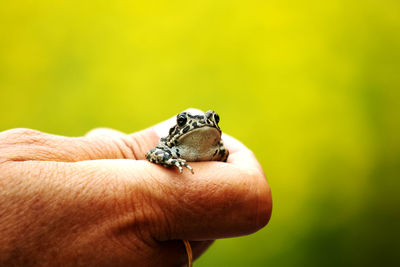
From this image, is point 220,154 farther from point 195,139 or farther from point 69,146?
point 69,146

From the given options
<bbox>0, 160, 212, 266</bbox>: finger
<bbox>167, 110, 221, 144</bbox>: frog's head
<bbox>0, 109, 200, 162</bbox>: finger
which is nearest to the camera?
<bbox>0, 160, 212, 266</bbox>: finger

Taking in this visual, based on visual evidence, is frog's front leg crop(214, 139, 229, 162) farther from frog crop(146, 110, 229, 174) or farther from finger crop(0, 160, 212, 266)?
finger crop(0, 160, 212, 266)

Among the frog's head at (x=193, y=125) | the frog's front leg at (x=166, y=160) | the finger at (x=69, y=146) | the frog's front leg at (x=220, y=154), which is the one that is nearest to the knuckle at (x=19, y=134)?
the finger at (x=69, y=146)

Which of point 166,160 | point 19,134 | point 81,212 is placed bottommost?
point 81,212

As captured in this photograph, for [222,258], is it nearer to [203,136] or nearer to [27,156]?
[203,136]

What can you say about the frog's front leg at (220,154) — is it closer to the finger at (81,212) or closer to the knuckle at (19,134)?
the finger at (81,212)

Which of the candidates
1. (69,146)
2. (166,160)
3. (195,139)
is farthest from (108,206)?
(195,139)

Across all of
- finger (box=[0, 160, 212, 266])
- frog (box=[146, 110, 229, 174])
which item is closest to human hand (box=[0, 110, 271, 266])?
finger (box=[0, 160, 212, 266])

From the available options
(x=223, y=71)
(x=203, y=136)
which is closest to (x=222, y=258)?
(x=223, y=71)
